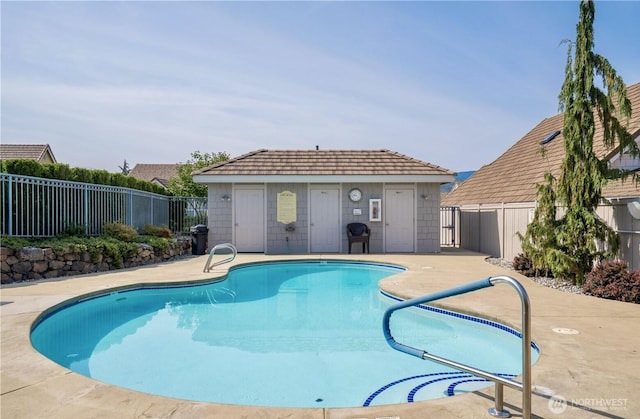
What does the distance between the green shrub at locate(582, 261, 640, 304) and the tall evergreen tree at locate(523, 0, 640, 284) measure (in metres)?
0.58

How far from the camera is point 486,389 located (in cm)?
314

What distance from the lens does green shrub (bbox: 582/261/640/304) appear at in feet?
20.8

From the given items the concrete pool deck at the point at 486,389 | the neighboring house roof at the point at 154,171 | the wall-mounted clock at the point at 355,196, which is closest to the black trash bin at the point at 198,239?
the wall-mounted clock at the point at 355,196

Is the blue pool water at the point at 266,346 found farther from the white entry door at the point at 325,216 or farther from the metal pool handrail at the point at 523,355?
the white entry door at the point at 325,216

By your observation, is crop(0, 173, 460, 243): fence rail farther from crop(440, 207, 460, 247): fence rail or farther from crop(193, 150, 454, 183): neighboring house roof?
crop(440, 207, 460, 247): fence rail

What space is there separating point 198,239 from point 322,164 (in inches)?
200

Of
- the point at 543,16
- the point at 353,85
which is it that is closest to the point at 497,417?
the point at 543,16

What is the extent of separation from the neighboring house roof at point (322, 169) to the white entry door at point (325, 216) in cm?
61

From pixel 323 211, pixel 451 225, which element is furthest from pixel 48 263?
pixel 451 225

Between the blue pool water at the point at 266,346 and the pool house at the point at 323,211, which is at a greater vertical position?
the pool house at the point at 323,211

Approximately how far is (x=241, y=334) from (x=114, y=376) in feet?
6.14

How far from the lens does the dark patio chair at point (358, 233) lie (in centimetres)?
1366

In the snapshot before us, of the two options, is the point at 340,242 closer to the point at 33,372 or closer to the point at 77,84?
the point at 77,84

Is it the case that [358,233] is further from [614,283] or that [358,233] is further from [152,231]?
[614,283]
